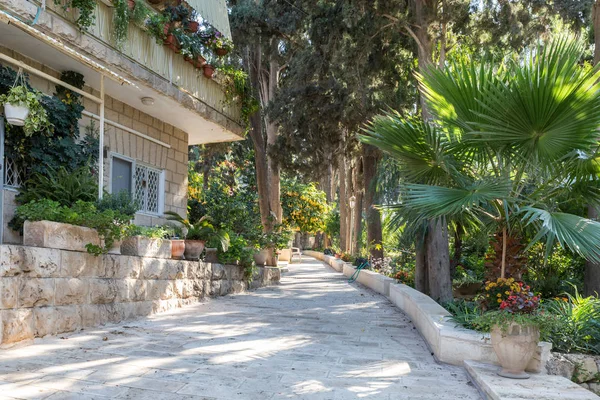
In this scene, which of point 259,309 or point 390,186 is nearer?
point 259,309

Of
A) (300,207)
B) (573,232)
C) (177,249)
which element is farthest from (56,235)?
(300,207)

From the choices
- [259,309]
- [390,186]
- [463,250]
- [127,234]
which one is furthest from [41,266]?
[463,250]

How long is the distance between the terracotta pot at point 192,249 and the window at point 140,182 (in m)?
1.12

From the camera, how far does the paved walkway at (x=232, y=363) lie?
3.72 meters

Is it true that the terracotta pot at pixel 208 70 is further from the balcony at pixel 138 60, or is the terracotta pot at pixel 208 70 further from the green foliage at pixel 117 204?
the green foliage at pixel 117 204

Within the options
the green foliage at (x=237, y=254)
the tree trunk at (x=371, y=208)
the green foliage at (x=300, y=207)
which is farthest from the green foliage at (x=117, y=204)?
the green foliage at (x=300, y=207)

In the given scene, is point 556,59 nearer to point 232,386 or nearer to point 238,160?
point 232,386

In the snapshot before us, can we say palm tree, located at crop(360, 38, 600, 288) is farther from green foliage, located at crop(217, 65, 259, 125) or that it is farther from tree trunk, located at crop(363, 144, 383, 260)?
tree trunk, located at crop(363, 144, 383, 260)

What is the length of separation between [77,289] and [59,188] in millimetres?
1789

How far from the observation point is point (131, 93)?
28.1 ft

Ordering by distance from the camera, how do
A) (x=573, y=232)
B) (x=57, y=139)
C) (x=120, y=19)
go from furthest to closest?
(x=120, y=19), (x=57, y=139), (x=573, y=232)

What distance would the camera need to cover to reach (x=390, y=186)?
421 inches

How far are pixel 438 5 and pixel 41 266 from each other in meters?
8.09

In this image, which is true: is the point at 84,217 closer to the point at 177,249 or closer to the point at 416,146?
the point at 177,249
